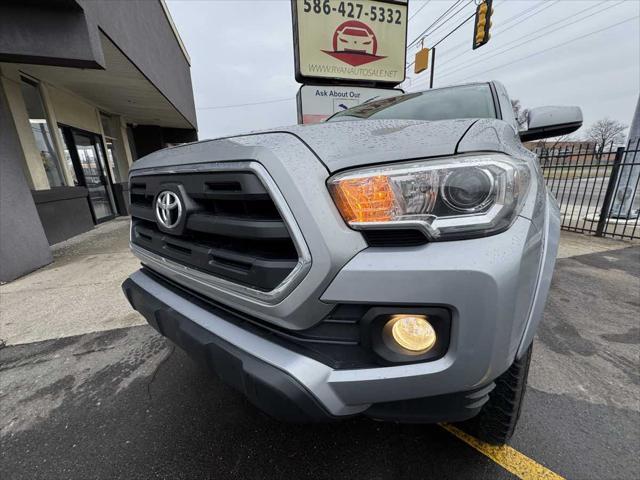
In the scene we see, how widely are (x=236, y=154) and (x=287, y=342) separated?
0.68m

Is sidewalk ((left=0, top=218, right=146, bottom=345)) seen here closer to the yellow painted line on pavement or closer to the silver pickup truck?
the silver pickup truck

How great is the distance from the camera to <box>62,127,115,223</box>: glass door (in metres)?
7.50

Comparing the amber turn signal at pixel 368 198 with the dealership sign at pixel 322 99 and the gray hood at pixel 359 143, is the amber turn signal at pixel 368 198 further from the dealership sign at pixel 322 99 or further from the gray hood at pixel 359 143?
the dealership sign at pixel 322 99

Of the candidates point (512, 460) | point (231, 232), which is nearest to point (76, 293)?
point (231, 232)

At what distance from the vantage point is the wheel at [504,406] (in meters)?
1.21

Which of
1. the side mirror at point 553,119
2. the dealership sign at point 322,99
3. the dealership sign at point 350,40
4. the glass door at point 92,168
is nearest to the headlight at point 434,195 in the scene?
the side mirror at point 553,119

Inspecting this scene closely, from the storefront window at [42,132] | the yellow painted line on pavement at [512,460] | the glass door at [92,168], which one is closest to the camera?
the yellow painted line on pavement at [512,460]

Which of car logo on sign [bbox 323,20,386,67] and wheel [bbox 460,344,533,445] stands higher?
car logo on sign [bbox 323,20,386,67]

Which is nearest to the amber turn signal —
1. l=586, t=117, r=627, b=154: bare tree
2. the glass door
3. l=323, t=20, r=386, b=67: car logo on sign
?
l=323, t=20, r=386, b=67: car logo on sign

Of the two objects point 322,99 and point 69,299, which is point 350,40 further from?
point 69,299

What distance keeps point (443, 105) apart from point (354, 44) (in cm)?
592

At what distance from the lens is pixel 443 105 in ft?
6.57

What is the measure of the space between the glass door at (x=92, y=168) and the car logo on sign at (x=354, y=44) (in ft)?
21.5

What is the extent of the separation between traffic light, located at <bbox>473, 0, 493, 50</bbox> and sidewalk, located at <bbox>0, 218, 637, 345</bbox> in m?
6.78
